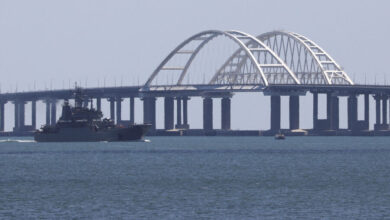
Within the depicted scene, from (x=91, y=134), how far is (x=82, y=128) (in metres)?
2.03

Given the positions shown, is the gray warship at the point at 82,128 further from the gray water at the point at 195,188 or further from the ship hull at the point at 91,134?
the gray water at the point at 195,188

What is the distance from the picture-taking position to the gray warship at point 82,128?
540 ft

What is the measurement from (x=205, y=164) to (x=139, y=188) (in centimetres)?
3103

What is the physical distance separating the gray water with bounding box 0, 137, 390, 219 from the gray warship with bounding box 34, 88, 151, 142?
159 feet

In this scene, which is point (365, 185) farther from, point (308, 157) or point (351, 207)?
point (308, 157)

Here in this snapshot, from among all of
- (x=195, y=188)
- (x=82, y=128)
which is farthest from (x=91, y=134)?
(x=195, y=188)

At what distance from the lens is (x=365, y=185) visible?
250 ft

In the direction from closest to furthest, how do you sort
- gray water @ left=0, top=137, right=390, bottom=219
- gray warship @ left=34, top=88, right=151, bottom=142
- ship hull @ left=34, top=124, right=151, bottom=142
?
gray water @ left=0, top=137, right=390, bottom=219, gray warship @ left=34, top=88, right=151, bottom=142, ship hull @ left=34, top=124, right=151, bottom=142

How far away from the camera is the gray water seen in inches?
2328

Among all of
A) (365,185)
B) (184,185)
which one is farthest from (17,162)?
(365,185)

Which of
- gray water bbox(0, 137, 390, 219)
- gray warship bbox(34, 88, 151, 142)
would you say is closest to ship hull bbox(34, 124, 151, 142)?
gray warship bbox(34, 88, 151, 142)

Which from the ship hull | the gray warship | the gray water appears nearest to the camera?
the gray water

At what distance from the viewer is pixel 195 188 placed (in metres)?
74.0

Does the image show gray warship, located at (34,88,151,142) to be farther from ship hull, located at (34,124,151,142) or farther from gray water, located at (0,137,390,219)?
gray water, located at (0,137,390,219)
